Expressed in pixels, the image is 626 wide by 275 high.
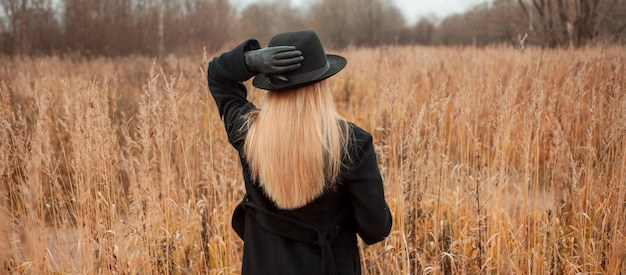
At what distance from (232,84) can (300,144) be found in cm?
43

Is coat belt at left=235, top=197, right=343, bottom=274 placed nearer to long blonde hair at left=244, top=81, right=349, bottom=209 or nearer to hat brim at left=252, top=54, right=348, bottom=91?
long blonde hair at left=244, top=81, right=349, bottom=209

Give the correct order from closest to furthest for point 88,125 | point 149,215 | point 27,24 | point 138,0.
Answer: point 88,125, point 149,215, point 27,24, point 138,0

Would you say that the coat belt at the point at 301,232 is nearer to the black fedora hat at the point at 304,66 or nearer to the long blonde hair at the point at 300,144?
the long blonde hair at the point at 300,144

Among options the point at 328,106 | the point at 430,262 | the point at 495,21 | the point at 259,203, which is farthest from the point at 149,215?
the point at 495,21

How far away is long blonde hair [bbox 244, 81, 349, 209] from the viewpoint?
4.33ft

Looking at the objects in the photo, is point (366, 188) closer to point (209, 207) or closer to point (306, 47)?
point (306, 47)

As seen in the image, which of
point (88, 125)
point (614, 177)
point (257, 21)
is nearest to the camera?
point (88, 125)

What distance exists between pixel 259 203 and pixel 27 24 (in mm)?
13140

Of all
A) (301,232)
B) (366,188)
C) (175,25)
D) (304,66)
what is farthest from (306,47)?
(175,25)

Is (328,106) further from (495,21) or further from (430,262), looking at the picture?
(495,21)

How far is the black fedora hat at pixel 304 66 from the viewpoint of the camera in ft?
4.32

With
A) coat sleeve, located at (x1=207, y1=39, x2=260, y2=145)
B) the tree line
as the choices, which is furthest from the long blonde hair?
the tree line

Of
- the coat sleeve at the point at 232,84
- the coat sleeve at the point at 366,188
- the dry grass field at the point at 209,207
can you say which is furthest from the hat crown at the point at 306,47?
the dry grass field at the point at 209,207

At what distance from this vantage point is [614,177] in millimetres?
2289
